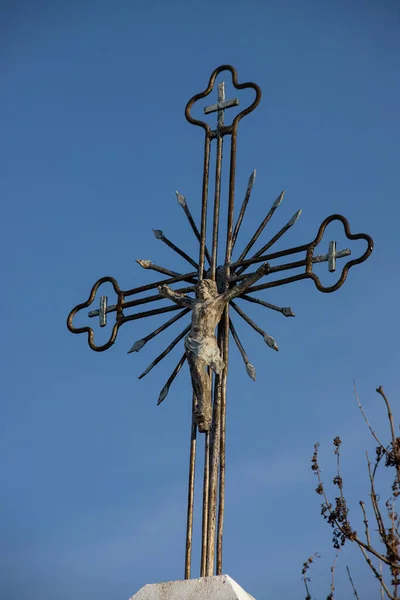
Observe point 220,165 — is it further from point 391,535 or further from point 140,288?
point 391,535

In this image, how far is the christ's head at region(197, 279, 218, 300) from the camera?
426 inches

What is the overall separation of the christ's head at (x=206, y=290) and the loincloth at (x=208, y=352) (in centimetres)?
35

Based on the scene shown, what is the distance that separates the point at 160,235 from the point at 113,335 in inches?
37.7

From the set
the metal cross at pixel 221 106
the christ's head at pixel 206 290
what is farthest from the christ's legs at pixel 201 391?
the metal cross at pixel 221 106

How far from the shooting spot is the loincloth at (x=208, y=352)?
10602 millimetres

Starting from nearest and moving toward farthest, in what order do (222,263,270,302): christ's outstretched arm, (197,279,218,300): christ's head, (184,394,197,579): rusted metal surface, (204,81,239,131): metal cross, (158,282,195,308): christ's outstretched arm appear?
(184,394,197,579): rusted metal surface, (222,263,270,302): christ's outstretched arm, (197,279,218,300): christ's head, (158,282,195,308): christ's outstretched arm, (204,81,239,131): metal cross

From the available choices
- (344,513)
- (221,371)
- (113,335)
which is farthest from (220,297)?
(344,513)

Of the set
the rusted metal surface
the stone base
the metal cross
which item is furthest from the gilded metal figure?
the metal cross

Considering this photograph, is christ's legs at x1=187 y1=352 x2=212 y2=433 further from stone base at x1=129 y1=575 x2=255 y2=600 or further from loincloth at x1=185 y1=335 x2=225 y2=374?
stone base at x1=129 y1=575 x2=255 y2=600

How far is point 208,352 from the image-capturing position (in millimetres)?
10617

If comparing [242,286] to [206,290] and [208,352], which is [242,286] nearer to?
[206,290]

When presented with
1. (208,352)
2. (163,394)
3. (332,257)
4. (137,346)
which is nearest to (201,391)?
(208,352)

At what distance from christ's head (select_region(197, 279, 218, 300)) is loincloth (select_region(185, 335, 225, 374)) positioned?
0.35m

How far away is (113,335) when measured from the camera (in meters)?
A: 11.7
